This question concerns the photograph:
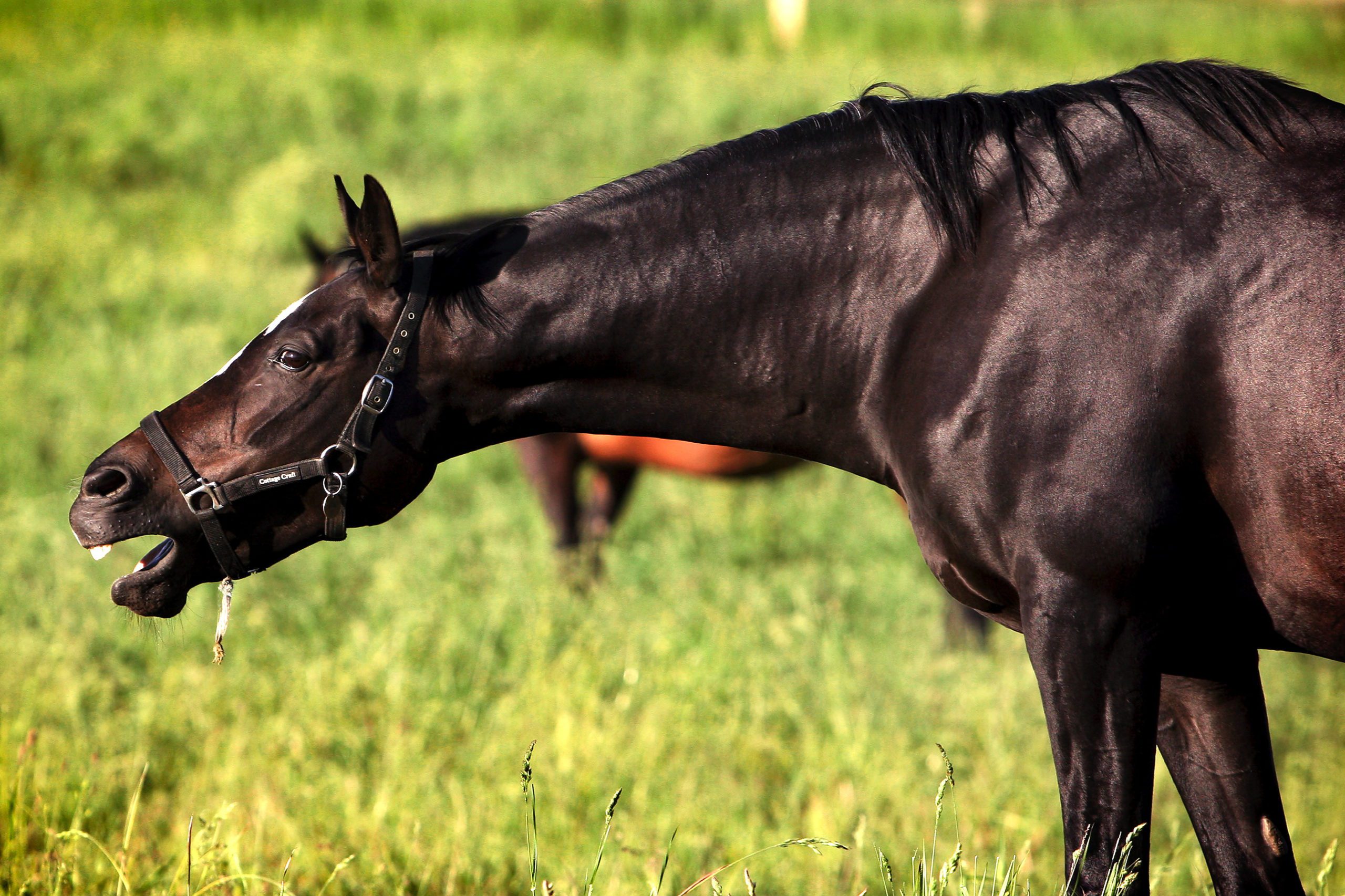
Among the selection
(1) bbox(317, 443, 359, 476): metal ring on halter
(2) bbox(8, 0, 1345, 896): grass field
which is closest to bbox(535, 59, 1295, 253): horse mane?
(1) bbox(317, 443, 359, 476): metal ring on halter

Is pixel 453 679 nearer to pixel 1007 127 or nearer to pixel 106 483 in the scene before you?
pixel 106 483

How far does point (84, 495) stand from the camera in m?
2.42

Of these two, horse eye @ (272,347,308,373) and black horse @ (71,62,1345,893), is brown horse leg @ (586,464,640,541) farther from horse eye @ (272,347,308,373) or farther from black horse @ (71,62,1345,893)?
horse eye @ (272,347,308,373)

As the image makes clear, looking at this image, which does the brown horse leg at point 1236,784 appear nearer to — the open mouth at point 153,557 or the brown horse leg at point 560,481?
the open mouth at point 153,557

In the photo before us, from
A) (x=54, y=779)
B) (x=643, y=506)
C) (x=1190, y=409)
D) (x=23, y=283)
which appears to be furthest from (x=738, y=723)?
(x=23, y=283)

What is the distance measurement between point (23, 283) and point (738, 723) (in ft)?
24.3

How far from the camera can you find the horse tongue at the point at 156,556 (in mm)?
2467

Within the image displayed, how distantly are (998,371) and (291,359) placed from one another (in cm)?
139

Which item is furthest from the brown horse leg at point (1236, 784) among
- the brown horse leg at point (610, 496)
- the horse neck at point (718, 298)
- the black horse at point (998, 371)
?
the brown horse leg at point (610, 496)

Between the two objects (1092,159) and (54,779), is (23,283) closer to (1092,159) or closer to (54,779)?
(54,779)

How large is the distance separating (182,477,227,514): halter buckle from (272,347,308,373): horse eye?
0.28m

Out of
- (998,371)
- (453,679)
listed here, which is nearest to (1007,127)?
(998,371)

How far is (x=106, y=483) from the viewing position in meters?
2.43

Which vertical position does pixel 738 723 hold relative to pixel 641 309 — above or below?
below
